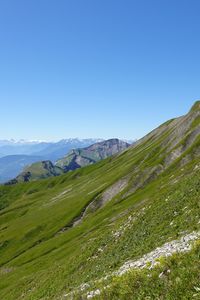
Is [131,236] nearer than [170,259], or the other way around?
[170,259]

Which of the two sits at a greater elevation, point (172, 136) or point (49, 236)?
point (172, 136)

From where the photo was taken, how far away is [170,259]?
18.2 m

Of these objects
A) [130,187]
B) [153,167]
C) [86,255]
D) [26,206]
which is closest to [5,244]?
[130,187]

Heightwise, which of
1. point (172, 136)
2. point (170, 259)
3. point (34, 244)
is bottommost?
point (34, 244)

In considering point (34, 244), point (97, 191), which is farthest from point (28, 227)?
point (97, 191)

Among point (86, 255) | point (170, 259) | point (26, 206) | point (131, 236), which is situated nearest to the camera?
point (170, 259)

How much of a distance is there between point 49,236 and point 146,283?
9591 centimetres

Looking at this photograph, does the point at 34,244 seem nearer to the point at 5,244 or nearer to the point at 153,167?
the point at 5,244

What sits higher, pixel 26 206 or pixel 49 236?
pixel 26 206


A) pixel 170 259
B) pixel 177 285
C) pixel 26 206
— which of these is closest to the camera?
pixel 177 285

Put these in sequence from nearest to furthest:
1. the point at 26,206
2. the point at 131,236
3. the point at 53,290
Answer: the point at 53,290, the point at 131,236, the point at 26,206

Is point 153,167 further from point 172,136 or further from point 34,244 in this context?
point 34,244

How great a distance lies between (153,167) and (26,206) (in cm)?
10306

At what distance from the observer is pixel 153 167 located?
110 meters
